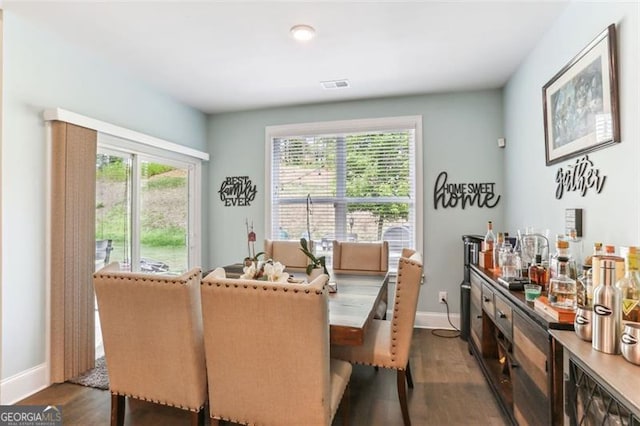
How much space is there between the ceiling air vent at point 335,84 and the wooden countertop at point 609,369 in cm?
273

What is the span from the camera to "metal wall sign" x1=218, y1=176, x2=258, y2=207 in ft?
13.8

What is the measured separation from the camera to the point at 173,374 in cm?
161

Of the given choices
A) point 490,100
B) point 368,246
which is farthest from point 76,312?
point 490,100

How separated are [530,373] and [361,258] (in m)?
1.66

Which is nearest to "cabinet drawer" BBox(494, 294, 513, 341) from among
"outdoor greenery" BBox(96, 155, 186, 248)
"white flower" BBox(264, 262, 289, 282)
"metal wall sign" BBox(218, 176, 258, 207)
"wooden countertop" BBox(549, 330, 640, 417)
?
"wooden countertop" BBox(549, 330, 640, 417)

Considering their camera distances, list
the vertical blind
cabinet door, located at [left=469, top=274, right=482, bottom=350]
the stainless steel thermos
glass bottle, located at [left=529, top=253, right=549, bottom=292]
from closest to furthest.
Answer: the stainless steel thermos, glass bottle, located at [left=529, top=253, right=549, bottom=292], cabinet door, located at [left=469, top=274, right=482, bottom=350], the vertical blind

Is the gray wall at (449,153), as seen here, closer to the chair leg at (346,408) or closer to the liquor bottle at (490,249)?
the liquor bottle at (490,249)

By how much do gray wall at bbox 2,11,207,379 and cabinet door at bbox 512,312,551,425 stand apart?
120 inches

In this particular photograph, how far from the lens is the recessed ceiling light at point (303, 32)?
2281 millimetres

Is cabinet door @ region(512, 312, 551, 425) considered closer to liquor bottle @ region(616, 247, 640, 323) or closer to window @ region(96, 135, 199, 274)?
liquor bottle @ region(616, 247, 640, 323)


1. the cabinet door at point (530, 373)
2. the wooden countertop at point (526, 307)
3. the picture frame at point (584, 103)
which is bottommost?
the cabinet door at point (530, 373)

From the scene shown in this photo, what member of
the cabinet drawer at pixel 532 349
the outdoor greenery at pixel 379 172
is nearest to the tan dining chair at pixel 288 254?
the outdoor greenery at pixel 379 172

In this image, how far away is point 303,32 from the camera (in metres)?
2.32

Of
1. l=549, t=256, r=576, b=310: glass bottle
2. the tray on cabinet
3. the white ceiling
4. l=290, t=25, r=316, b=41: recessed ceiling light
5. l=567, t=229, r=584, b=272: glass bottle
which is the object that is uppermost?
the white ceiling
